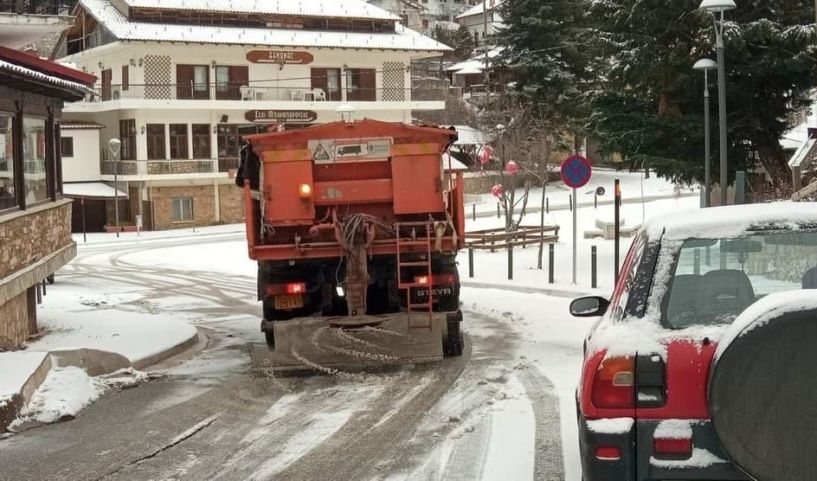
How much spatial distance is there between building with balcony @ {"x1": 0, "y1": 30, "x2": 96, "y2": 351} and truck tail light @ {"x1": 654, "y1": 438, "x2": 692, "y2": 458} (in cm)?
959

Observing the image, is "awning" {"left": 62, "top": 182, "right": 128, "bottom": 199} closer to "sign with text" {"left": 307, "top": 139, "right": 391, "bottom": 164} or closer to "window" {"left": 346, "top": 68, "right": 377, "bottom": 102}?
"window" {"left": 346, "top": 68, "right": 377, "bottom": 102}

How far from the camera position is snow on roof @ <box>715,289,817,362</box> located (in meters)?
3.77

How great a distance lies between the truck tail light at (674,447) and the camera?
416cm

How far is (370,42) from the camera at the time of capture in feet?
182

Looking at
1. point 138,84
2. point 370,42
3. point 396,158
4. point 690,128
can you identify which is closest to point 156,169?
point 138,84

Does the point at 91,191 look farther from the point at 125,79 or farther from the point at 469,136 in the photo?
the point at 469,136

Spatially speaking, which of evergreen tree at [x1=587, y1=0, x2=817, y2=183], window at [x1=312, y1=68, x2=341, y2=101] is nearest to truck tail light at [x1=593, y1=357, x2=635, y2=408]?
evergreen tree at [x1=587, y1=0, x2=817, y2=183]

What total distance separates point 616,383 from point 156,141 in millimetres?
48390

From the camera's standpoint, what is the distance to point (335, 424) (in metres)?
8.30

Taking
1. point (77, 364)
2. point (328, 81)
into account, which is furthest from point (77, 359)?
point (328, 81)

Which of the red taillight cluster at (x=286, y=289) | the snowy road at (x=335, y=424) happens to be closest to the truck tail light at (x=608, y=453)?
the snowy road at (x=335, y=424)

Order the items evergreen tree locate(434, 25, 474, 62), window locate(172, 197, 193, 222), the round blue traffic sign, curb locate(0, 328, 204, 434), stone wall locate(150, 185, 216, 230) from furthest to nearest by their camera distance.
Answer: evergreen tree locate(434, 25, 474, 62)
window locate(172, 197, 193, 222)
stone wall locate(150, 185, 216, 230)
the round blue traffic sign
curb locate(0, 328, 204, 434)

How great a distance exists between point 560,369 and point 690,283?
245 inches

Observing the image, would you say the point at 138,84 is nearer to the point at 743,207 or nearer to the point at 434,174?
the point at 434,174
